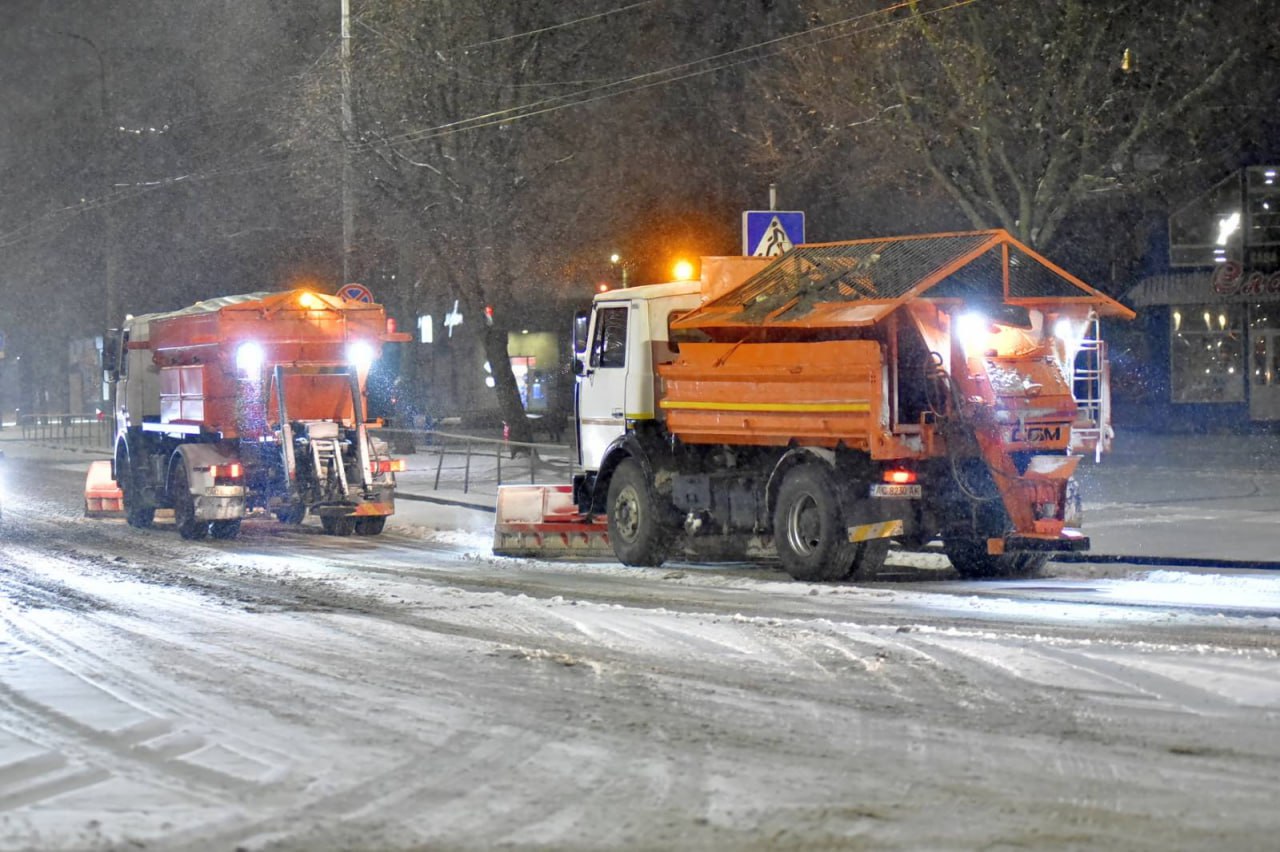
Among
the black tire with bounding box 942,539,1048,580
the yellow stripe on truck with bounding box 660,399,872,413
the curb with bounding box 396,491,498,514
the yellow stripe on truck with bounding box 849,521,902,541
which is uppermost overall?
the yellow stripe on truck with bounding box 660,399,872,413

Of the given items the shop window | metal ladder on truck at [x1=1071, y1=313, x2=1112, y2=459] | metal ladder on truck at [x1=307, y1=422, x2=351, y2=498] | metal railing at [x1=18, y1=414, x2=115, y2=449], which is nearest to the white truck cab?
metal ladder on truck at [x1=307, y1=422, x2=351, y2=498]

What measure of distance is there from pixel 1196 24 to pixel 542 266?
1445 centimetres

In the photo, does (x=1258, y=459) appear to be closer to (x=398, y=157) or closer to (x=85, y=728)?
(x=398, y=157)

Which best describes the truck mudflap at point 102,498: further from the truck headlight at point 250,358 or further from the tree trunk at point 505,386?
the tree trunk at point 505,386

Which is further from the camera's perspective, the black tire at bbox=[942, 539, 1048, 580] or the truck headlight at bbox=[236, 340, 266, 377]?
the truck headlight at bbox=[236, 340, 266, 377]

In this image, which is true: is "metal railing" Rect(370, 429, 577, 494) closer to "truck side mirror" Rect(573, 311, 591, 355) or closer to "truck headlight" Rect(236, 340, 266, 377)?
"truck headlight" Rect(236, 340, 266, 377)

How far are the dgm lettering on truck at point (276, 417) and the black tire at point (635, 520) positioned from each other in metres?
3.98

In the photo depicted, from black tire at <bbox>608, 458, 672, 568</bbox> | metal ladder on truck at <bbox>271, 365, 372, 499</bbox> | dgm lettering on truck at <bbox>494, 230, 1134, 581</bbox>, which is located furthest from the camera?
metal ladder on truck at <bbox>271, 365, 372, 499</bbox>

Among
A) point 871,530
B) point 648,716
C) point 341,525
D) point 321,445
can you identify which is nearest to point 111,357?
point 341,525

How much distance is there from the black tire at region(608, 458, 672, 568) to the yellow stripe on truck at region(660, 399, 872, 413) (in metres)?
0.81

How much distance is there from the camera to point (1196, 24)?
25.1 metres

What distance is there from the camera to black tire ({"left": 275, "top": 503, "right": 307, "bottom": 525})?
733 inches

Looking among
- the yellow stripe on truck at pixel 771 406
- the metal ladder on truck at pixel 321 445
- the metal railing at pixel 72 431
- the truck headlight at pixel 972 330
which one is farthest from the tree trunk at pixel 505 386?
the truck headlight at pixel 972 330

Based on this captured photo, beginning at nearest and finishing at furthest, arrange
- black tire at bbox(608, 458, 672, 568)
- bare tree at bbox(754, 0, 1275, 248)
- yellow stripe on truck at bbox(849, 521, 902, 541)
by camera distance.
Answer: yellow stripe on truck at bbox(849, 521, 902, 541), black tire at bbox(608, 458, 672, 568), bare tree at bbox(754, 0, 1275, 248)
